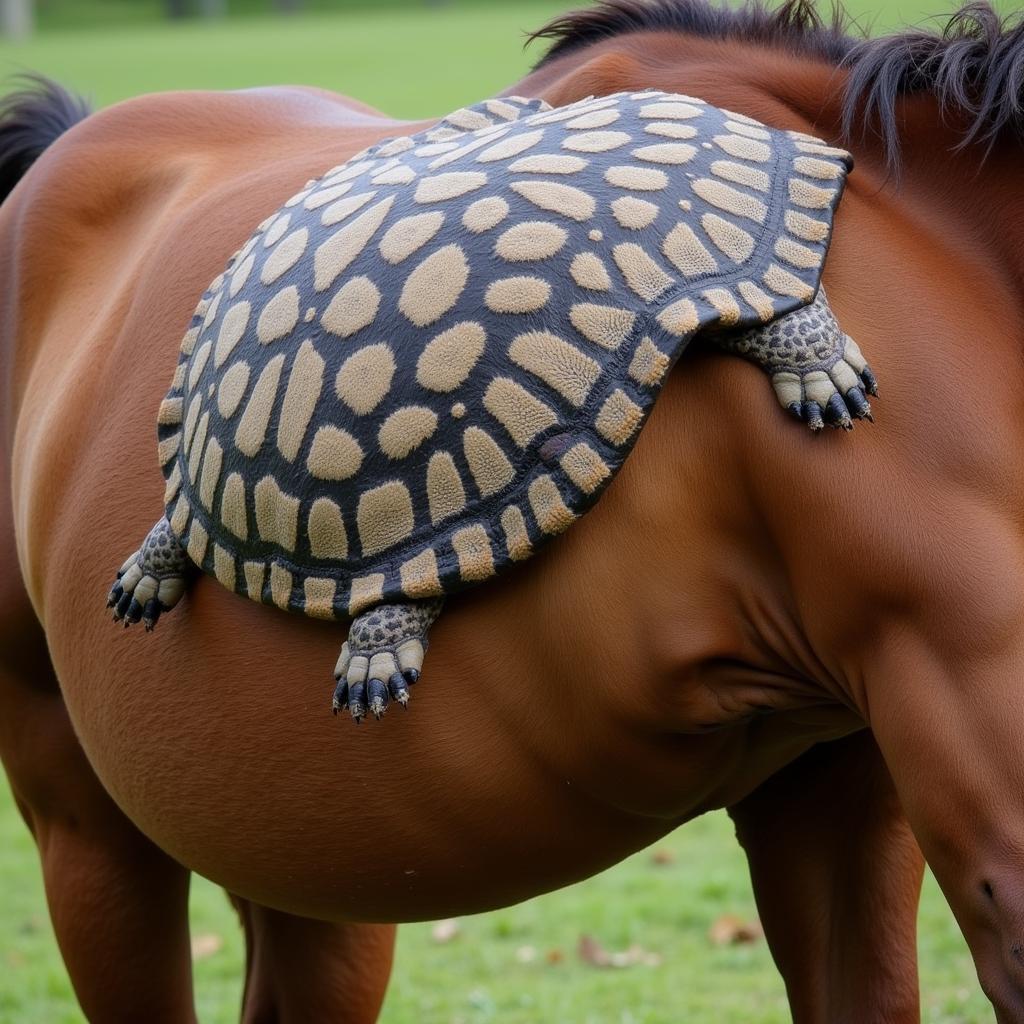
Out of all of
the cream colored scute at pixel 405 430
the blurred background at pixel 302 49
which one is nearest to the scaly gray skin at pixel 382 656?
the cream colored scute at pixel 405 430

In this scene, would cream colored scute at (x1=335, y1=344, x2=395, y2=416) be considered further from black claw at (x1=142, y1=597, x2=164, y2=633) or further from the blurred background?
the blurred background

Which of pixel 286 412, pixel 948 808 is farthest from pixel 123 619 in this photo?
pixel 948 808

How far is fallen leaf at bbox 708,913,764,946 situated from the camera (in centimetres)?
378

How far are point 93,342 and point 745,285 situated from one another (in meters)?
1.09

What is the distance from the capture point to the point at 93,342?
6.80 ft

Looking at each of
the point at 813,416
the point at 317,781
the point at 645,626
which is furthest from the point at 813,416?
the point at 317,781

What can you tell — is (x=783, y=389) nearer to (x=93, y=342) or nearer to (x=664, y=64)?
(x=664, y=64)

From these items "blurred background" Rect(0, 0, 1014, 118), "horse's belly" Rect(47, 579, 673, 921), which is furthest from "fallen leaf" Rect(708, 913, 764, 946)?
"blurred background" Rect(0, 0, 1014, 118)

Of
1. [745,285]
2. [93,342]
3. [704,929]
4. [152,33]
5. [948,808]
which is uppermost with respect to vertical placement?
[745,285]

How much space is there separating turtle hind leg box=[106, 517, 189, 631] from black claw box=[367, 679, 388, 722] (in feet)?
1.22

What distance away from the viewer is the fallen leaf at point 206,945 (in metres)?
4.06

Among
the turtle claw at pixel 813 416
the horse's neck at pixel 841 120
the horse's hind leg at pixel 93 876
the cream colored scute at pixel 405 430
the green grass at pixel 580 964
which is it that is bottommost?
the green grass at pixel 580 964

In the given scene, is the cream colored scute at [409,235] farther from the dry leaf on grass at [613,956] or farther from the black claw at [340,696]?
the dry leaf on grass at [613,956]

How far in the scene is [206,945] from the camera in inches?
161
